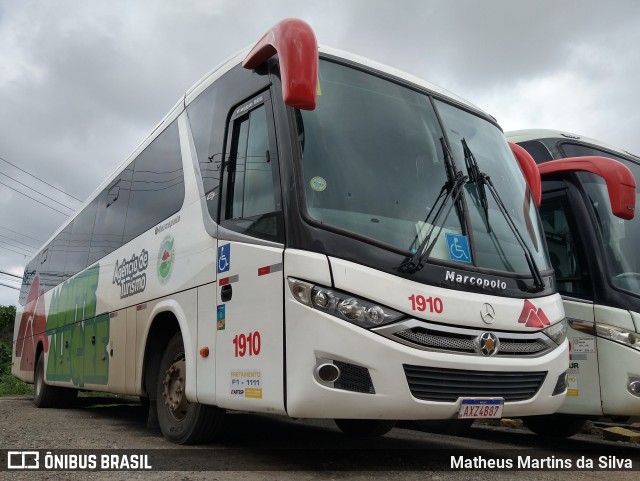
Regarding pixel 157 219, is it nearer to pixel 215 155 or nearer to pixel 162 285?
pixel 162 285

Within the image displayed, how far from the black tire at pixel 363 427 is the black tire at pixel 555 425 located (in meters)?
1.73

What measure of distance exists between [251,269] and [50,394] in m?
8.79

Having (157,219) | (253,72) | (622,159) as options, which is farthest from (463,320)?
(622,159)

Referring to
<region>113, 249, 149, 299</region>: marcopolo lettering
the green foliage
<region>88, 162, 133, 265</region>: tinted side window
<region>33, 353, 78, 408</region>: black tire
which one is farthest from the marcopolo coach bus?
the green foliage

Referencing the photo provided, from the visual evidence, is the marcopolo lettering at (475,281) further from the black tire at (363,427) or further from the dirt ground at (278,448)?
the black tire at (363,427)

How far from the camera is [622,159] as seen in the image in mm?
7371

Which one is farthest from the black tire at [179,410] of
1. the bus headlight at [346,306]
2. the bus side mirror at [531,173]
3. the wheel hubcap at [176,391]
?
the bus side mirror at [531,173]

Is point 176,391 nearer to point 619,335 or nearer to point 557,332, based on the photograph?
point 557,332

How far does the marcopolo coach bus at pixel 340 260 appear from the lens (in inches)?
157

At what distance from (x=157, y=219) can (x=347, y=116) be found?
2795mm

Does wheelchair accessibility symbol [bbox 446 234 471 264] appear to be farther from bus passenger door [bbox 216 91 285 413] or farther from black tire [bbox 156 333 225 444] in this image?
black tire [bbox 156 333 225 444]

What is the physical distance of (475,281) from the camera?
4523 mm

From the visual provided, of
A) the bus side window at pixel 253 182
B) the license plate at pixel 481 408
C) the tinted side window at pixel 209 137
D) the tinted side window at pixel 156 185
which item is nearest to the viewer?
the license plate at pixel 481 408

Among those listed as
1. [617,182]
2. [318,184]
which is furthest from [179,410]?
[617,182]
